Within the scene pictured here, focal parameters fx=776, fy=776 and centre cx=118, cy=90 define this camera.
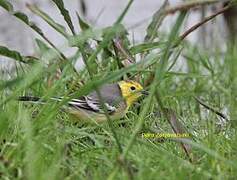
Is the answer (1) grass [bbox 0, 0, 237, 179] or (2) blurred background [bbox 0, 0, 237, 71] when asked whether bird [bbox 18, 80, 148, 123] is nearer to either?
(1) grass [bbox 0, 0, 237, 179]

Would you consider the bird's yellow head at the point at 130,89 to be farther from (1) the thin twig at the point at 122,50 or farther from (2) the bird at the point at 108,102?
(1) the thin twig at the point at 122,50

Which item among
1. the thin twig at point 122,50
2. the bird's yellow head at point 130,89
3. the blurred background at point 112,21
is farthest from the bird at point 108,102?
the blurred background at point 112,21

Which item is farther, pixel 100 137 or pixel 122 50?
pixel 122 50

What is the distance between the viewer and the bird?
9.94 ft

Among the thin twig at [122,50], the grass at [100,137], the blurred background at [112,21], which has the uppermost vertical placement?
the blurred background at [112,21]

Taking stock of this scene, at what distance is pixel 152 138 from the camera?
110 inches

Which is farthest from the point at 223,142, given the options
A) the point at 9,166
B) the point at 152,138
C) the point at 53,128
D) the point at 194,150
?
the point at 9,166

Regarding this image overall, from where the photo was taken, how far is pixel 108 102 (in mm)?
3473

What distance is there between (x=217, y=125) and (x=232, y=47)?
5.19 feet

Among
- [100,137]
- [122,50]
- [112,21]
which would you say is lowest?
[100,137]

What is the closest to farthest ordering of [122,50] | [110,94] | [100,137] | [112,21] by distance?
[100,137] → [122,50] → [110,94] → [112,21]

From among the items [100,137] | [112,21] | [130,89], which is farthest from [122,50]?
[112,21]

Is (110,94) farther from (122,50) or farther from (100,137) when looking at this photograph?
(100,137)

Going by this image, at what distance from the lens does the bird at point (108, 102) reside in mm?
3030
